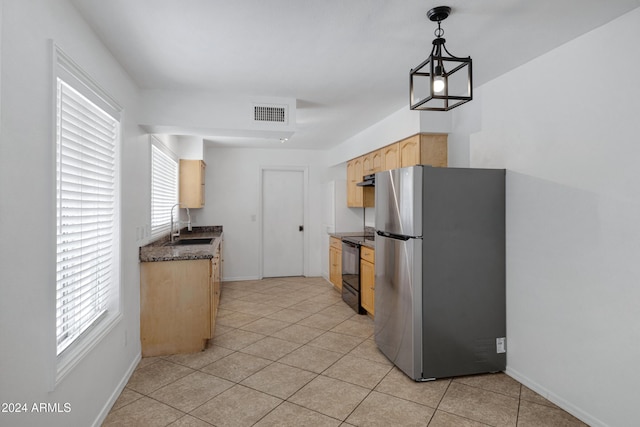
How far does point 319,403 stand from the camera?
8.13ft

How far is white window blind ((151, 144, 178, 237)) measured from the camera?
393 cm

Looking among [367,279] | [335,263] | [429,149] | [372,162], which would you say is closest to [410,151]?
[429,149]

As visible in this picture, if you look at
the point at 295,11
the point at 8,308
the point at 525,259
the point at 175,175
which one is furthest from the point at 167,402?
the point at 175,175

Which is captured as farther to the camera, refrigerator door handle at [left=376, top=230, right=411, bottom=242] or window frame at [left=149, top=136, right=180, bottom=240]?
window frame at [left=149, top=136, right=180, bottom=240]

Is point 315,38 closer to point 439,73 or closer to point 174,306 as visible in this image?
point 439,73

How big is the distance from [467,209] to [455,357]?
3.88 ft

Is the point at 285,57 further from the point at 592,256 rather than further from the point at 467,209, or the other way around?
the point at 592,256

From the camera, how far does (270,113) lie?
3.54 meters

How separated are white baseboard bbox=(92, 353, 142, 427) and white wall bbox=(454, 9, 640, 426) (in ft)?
9.78

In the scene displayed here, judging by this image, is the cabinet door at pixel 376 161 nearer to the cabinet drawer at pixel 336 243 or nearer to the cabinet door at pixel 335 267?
the cabinet drawer at pixel 336 243

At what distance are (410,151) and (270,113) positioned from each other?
1.51 meters

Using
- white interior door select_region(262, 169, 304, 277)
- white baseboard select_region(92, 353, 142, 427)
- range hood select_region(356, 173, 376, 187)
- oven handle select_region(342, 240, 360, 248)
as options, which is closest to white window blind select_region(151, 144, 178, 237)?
white baseboard select_region(92, 353, 142, 427)

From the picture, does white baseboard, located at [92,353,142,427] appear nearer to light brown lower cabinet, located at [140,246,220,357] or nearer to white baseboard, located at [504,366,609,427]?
light brown lower cabinet, located at [140,246,220,357]

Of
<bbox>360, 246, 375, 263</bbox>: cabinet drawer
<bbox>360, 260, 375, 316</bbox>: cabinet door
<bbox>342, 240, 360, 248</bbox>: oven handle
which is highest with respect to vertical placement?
<bbox>342, 240, 360, 248</bbox>: oven handle
